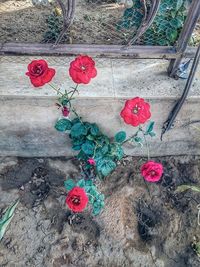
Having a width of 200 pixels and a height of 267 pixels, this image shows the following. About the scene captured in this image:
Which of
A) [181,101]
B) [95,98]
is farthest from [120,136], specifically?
[181,101]

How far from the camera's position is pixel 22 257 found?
88.0 inches

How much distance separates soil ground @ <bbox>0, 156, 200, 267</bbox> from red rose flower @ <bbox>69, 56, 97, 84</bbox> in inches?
36.6

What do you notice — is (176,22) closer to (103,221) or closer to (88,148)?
(88,148)

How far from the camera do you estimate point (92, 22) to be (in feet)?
9.63

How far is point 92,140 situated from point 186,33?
89cm

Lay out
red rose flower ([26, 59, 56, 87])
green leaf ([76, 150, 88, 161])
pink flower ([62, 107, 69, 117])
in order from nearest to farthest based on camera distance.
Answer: red rose flower ([26, 59, 56, 87]) < pink flower ([62, 107, 69, 117]) < green leaf ([76, 150, 88, 161])

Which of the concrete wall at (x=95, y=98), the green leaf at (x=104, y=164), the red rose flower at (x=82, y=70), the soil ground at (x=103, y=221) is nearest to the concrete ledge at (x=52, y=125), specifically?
the concrete wall at (x=95, y=98)

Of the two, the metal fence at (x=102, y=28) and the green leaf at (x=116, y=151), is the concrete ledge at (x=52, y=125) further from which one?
the metal fence at (x=102, y=28)

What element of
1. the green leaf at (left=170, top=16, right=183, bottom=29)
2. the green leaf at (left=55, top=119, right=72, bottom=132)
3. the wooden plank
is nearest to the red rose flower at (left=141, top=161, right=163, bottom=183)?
the green leaf at (left=55, top=119, right=72, bottom=132)

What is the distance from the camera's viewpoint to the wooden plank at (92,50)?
2084mm

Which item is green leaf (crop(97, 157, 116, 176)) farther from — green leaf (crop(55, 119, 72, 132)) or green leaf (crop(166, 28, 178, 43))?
green leaf (crop(166, 28, 178, 43))

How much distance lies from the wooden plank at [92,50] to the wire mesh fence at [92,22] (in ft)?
0.82

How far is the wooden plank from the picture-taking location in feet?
6.84

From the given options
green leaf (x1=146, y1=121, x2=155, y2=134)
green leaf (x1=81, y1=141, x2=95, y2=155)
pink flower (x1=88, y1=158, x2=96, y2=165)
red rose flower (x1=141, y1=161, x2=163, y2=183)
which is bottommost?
pink flower (x1=88, y1=158, x2=96, y2=165)
